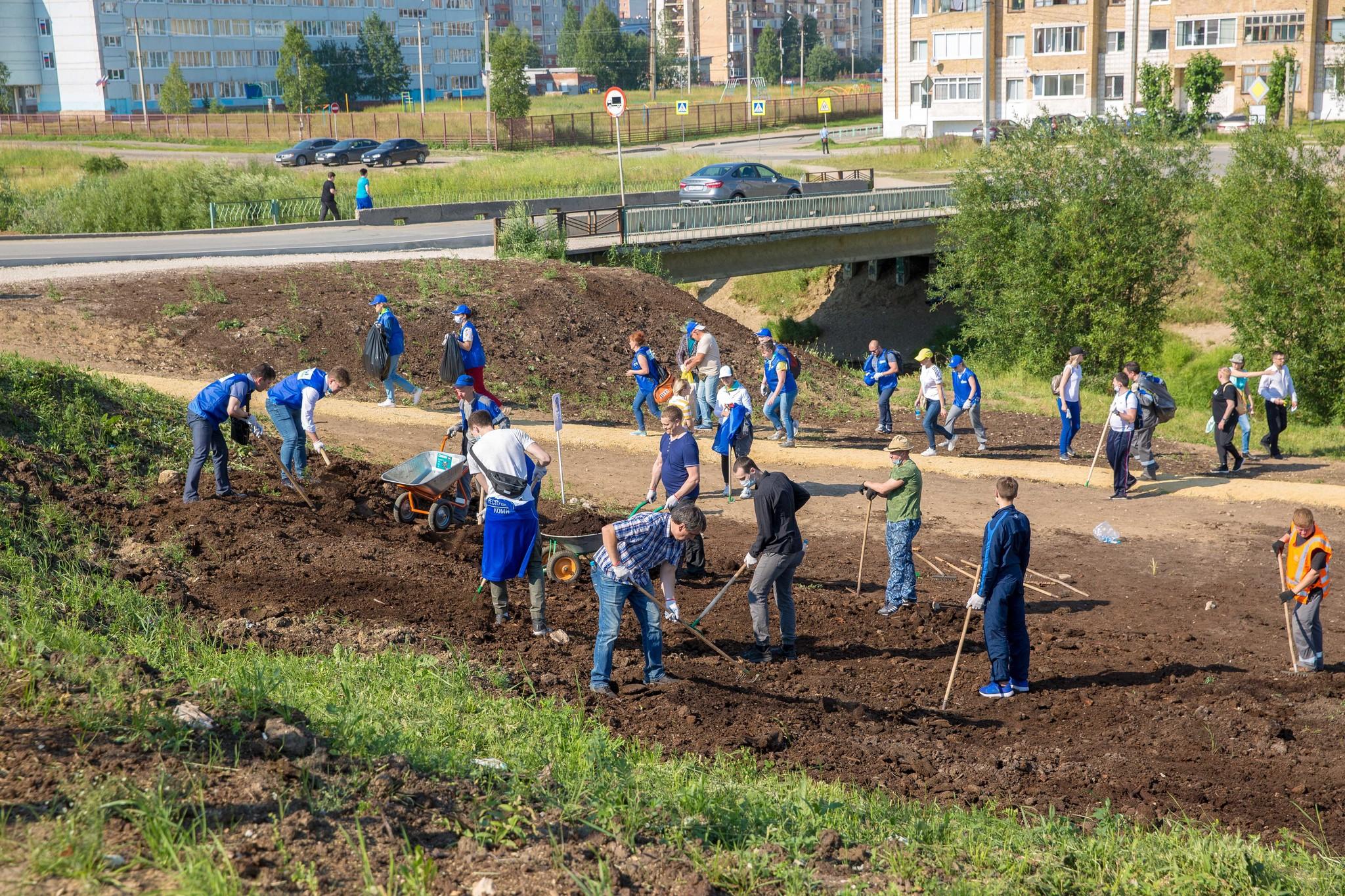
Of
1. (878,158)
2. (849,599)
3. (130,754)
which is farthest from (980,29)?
(130,754)

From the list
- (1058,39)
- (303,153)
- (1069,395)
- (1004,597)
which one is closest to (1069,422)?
(1069,395)

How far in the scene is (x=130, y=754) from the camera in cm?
573

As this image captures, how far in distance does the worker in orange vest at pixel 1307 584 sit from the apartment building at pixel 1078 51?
193 feet

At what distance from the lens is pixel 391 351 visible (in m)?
17.5

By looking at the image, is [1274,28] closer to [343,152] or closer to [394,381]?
[343,152]

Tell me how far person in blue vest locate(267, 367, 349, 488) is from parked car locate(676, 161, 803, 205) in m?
28.1

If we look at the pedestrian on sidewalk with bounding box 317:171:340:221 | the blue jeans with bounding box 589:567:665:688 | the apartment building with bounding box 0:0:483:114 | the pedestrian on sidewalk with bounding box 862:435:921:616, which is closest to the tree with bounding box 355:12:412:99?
the apartment building with bounding box 0:0:483:114

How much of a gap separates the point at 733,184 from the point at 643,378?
2491 centimetres

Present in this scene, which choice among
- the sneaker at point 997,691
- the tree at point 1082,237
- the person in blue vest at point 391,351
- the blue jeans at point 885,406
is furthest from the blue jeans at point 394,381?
the tree at point 1082,237

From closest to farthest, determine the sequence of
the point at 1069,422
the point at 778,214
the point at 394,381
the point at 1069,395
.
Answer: the point at 1069,395 → the point at 1069,422 → the point at 394,381 → the point at 778,214

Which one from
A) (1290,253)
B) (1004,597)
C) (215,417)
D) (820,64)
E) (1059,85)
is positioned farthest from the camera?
(820,64)

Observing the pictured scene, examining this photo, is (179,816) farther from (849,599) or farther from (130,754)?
(849,599)

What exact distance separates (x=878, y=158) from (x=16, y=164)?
38.0 m

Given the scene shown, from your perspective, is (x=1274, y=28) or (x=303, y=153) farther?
(x=1274, y=28)
